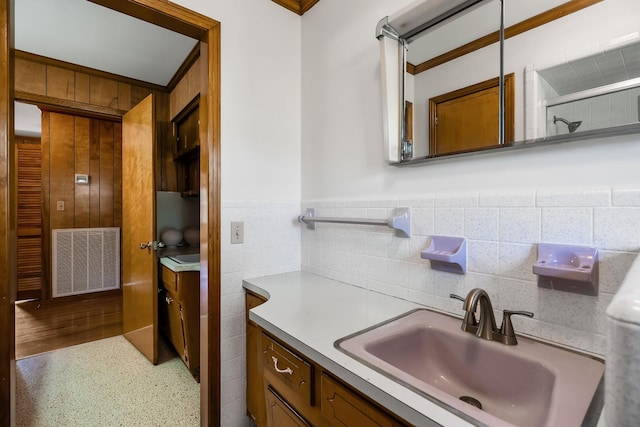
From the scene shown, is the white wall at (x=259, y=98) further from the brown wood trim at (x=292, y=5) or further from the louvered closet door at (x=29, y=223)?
the louvered closet door at (x=29, y=223)

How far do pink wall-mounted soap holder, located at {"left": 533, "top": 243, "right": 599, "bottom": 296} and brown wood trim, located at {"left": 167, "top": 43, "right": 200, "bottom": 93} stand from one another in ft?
8.31

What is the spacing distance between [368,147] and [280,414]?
1136mm

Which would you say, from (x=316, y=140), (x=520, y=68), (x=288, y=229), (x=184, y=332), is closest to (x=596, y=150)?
(x=520, y=68)

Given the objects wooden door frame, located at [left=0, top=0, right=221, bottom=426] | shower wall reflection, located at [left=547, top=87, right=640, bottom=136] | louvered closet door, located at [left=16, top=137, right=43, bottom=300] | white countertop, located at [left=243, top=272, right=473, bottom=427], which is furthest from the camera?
louvered closet door, located at [left=16, top=137, right=43, bottom=300]

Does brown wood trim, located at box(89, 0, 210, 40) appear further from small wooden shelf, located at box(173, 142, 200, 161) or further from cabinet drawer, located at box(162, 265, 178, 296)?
cabinet drawer, located at box(162, 265, 178, 296)

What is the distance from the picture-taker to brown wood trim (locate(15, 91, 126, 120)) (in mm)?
2420

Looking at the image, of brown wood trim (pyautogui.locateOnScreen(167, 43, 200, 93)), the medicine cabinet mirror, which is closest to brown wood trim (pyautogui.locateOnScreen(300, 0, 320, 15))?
the medicine cabinet mirror

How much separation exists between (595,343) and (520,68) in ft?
2.65

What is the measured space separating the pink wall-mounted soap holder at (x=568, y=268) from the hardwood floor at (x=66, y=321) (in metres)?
3.33

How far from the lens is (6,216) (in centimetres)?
106

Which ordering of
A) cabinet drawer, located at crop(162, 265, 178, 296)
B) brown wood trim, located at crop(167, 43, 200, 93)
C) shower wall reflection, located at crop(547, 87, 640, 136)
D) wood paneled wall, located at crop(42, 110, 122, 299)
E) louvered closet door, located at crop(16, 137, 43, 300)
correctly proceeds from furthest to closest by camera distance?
1. louvered closet door, located at crop(16, 137, 43, 300)
2. wood paneled wall, located at crop(42, 110, 122, 299)
3. brown wood trim, located at crop(167, 43, 200, 93)
4. cabinet drawer, located at crop(162, 265, 178, 296)
5. shower wall reflection, located at crop(547, 87, 640, 136)

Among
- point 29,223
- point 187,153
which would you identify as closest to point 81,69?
point 187,153

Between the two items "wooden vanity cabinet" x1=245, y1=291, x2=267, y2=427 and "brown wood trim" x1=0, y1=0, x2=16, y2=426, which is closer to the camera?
"brown wood trim" x1=0, y1=0, x2=16, y2=426

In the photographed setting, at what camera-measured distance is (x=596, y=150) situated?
756 mm
